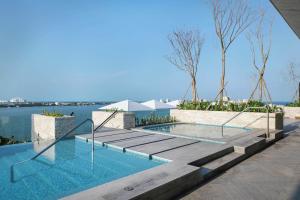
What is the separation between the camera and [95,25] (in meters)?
17.8

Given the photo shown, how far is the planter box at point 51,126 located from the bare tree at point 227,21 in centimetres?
856

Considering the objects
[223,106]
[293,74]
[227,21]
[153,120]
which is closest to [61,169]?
[153,120]

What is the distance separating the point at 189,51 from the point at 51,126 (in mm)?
10478

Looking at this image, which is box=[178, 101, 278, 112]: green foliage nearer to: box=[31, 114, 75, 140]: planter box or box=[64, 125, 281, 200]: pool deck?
box=[64, 125, 281, 200]: pool deck

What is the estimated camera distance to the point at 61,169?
16.9ft

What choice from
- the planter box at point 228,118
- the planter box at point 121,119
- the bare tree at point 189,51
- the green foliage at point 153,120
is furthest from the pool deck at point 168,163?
the bare tree at point 189,51

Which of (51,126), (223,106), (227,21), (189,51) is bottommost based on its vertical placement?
(51,126)

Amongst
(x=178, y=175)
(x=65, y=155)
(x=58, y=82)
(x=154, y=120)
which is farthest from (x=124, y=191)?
(x=58, y=82)

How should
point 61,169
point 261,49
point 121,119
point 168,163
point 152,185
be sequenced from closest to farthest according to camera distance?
1. point 152,185
2. point 168,163
3. point 61,169
4. point 121,119
5. point 261,49

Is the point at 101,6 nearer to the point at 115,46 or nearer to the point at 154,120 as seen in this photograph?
the point at 154,120

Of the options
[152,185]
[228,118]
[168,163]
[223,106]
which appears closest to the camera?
[152,185]

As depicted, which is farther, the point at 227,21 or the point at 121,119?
the point at 227,21

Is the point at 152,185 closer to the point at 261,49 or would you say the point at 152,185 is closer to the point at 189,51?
the point at 189,51

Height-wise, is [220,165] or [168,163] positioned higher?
[168,163]
